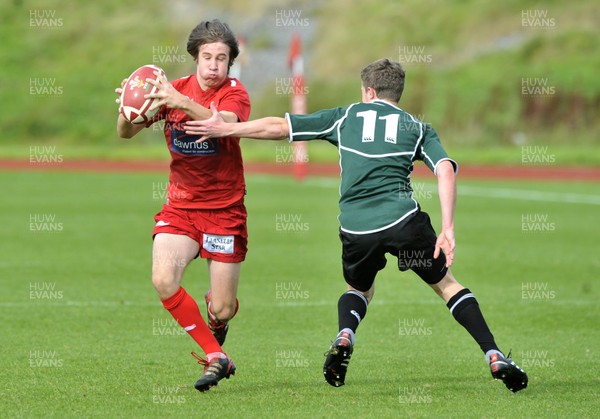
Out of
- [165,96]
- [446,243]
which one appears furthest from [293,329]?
[165,96]

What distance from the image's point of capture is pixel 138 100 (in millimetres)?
6898

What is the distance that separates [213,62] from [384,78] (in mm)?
1096

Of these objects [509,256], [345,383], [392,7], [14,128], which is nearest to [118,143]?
[14,128]

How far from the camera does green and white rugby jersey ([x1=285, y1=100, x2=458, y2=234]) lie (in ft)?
22.4

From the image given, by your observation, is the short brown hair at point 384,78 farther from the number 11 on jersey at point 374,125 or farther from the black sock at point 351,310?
the black sock at point 351,310

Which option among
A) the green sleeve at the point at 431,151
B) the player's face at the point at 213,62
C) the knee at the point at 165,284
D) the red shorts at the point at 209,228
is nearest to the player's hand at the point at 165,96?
the player's face at the point at 213,62

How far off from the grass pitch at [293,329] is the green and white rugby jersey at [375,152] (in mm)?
1119

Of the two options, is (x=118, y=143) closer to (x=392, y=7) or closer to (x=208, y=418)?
(x=392, y=7)

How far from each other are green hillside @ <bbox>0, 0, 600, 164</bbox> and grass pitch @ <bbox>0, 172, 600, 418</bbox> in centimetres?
2056

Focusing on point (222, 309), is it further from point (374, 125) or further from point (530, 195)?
point (530, 195)

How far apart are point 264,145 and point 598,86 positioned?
12.3 meters

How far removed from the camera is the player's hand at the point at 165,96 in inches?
261

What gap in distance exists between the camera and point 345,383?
718 cm

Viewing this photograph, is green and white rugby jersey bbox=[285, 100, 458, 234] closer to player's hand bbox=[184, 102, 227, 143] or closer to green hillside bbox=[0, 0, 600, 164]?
player's hand bbox=[184, 102, 227, 143]
